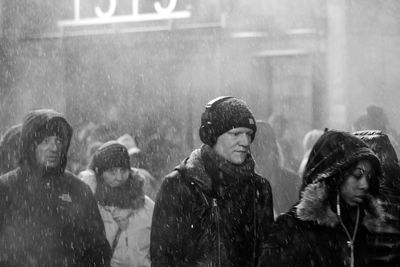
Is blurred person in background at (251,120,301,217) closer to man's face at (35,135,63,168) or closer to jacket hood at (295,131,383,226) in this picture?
man's face at (35,135,63,168)

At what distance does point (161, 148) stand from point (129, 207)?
396cm

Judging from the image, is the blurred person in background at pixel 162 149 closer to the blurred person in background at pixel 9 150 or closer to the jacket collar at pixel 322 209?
the blurred person in background at pixel 9 150

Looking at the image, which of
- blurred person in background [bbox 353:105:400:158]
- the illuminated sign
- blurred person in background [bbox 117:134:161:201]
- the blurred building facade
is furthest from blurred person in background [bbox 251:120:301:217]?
the blurred building facade

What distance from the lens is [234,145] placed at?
5148mm

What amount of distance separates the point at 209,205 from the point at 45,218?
1227 mm

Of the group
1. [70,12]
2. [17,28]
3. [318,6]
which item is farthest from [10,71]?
[318,6]

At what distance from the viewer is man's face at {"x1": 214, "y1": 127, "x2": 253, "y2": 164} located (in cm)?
509

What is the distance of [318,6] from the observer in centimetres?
1262

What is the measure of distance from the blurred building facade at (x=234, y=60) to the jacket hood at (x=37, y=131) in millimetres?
5849

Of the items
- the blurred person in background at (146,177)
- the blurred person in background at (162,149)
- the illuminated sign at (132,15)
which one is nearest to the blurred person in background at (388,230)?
the blurred person in background at (146,177)

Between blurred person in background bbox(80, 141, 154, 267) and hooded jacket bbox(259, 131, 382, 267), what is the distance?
2311 millimetres

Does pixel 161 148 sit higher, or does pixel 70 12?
pixel 70 12

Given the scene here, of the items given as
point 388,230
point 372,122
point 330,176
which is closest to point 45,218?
point 330,176

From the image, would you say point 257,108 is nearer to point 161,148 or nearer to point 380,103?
point 380,103
